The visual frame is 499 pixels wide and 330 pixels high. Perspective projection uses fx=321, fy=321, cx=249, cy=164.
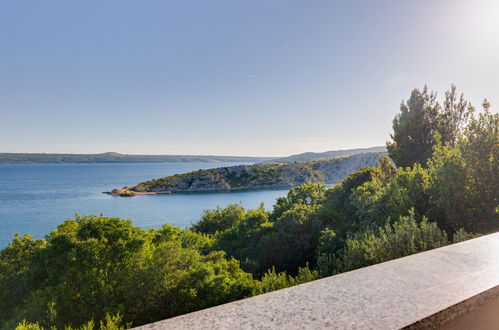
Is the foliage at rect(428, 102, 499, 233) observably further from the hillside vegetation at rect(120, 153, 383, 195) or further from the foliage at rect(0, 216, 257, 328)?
the hillside vegetation at rect(120, 153, 383, 195)

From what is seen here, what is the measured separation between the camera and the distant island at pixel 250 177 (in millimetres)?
95062

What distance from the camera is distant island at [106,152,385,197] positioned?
9506cm

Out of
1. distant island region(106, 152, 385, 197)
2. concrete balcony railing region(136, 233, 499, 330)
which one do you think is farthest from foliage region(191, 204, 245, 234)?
distant island region(106, 152, 385, 197)

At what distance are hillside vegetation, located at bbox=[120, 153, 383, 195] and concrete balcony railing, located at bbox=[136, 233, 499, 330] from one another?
3589 inches

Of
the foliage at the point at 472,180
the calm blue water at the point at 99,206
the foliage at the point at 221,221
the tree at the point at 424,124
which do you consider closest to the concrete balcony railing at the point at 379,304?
the foliage at the point at 472,180

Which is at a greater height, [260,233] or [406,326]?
[406,326]

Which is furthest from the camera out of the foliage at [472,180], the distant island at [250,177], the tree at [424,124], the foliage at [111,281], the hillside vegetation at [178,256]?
the distant island at [250,177]

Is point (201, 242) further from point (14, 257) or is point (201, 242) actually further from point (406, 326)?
point (406, 326)

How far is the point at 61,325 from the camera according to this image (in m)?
6.27

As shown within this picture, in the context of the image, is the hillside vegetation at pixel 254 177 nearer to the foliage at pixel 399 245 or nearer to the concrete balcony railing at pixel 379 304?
the foliage at pixel 399 245

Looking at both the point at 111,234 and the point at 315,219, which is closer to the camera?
the point at 111,234

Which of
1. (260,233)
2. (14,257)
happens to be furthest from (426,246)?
(260,233)

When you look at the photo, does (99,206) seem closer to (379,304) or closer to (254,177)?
(254,177)

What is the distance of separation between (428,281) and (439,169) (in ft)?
26.7
